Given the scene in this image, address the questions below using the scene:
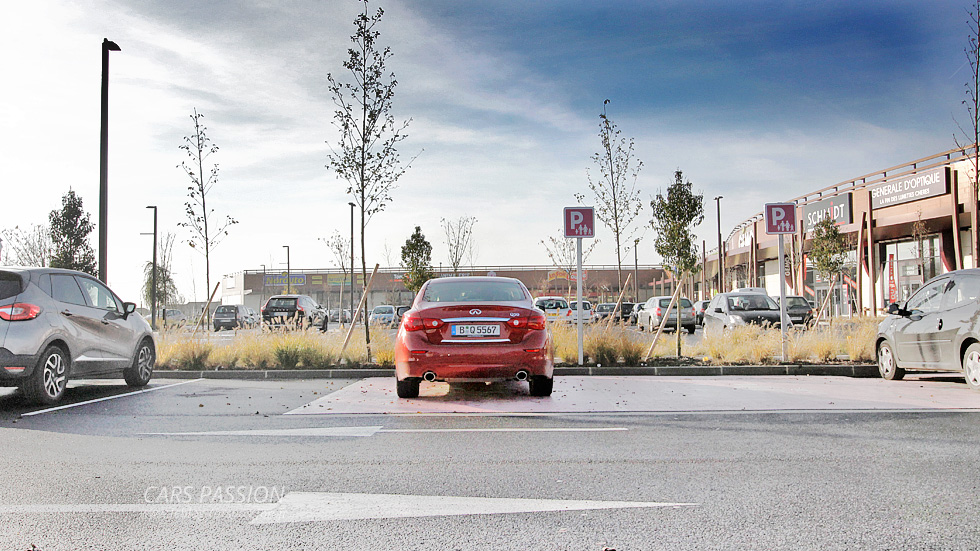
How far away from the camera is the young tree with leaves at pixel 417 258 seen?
140ft

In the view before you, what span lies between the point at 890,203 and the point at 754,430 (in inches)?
1130

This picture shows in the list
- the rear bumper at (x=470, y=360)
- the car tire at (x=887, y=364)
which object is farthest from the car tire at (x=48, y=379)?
the car tire at (x=887, y=364)

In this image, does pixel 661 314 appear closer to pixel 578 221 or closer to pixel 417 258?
pixel 578 221

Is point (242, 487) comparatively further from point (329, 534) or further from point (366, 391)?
point (366, 391)

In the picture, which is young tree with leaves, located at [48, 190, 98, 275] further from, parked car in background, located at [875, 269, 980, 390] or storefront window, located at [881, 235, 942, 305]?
storefront window, located at [881, 235, 942, 305]

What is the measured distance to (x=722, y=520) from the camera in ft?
12.3

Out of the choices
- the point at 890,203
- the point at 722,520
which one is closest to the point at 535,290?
the point at 890,203

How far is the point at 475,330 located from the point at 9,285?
5.24 metres

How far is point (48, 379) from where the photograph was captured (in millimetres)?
8203

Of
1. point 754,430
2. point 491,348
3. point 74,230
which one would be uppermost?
point 74,230

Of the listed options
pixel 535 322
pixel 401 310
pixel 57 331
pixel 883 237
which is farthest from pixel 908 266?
pixel 57 331

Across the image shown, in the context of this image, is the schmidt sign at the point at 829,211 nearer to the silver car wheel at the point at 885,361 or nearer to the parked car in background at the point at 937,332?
the silver car wheel at the point at 885,361

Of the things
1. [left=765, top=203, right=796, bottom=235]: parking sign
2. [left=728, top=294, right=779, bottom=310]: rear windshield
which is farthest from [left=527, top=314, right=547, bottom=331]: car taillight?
[left=728, top=294, right=779, bottom=310]: rear windshield

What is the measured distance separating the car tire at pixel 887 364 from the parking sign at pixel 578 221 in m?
5.03
